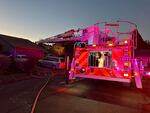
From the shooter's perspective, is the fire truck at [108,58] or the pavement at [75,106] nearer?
the pavement at [75,106]

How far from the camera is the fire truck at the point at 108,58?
398 inches

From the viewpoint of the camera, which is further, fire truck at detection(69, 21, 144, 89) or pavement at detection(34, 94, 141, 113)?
fire truck at detection(69, 21, 144, 89)

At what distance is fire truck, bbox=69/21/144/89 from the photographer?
10.1 m

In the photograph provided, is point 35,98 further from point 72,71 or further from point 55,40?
point 55,40

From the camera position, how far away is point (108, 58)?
10688mm

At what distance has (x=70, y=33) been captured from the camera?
15758 mm

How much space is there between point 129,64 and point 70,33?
6.82 meters

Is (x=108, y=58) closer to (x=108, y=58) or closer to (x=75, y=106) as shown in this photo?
(x=108, y=58)

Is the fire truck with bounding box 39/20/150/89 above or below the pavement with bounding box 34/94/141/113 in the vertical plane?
above

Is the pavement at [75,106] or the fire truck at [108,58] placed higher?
the fire truck at [108,58]

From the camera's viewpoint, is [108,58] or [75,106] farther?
[108,58]

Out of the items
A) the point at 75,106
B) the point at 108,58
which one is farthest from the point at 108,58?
the point at 75,106

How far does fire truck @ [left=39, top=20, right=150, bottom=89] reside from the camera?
10.1 m

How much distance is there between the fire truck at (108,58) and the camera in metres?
10.1
